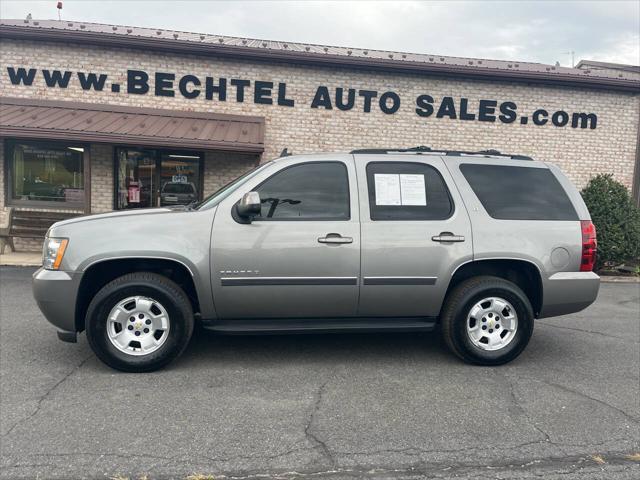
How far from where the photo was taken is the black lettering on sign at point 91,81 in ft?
35.5

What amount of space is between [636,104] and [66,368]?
501 inches

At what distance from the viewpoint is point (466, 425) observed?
3.50 meters

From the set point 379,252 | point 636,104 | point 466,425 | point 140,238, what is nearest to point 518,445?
point 466,425

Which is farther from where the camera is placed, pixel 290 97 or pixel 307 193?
pixel 290 97

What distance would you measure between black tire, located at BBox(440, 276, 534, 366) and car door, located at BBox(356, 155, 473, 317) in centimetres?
16

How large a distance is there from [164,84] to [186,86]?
1.51 ft

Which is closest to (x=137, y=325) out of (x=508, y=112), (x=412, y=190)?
(x=412, y=190)

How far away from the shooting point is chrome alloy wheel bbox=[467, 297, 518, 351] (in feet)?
15.0

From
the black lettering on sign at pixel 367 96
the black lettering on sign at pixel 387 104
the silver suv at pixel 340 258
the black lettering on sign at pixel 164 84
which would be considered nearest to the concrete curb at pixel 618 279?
the black lettering on sign at pixel 387 104

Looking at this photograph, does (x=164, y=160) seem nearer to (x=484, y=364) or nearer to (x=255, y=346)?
(x=255, y=346)

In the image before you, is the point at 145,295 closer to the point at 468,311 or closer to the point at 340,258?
the point at 340,258

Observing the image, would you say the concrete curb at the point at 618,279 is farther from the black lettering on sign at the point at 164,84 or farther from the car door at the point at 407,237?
the black lettering on sign at the point at 164,84

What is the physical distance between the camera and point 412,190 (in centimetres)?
460

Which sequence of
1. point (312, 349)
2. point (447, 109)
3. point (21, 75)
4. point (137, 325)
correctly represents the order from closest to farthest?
1. point (137, 325)
2. point (312, 349)
3. point (21, 75)
4. point (447, 109)
